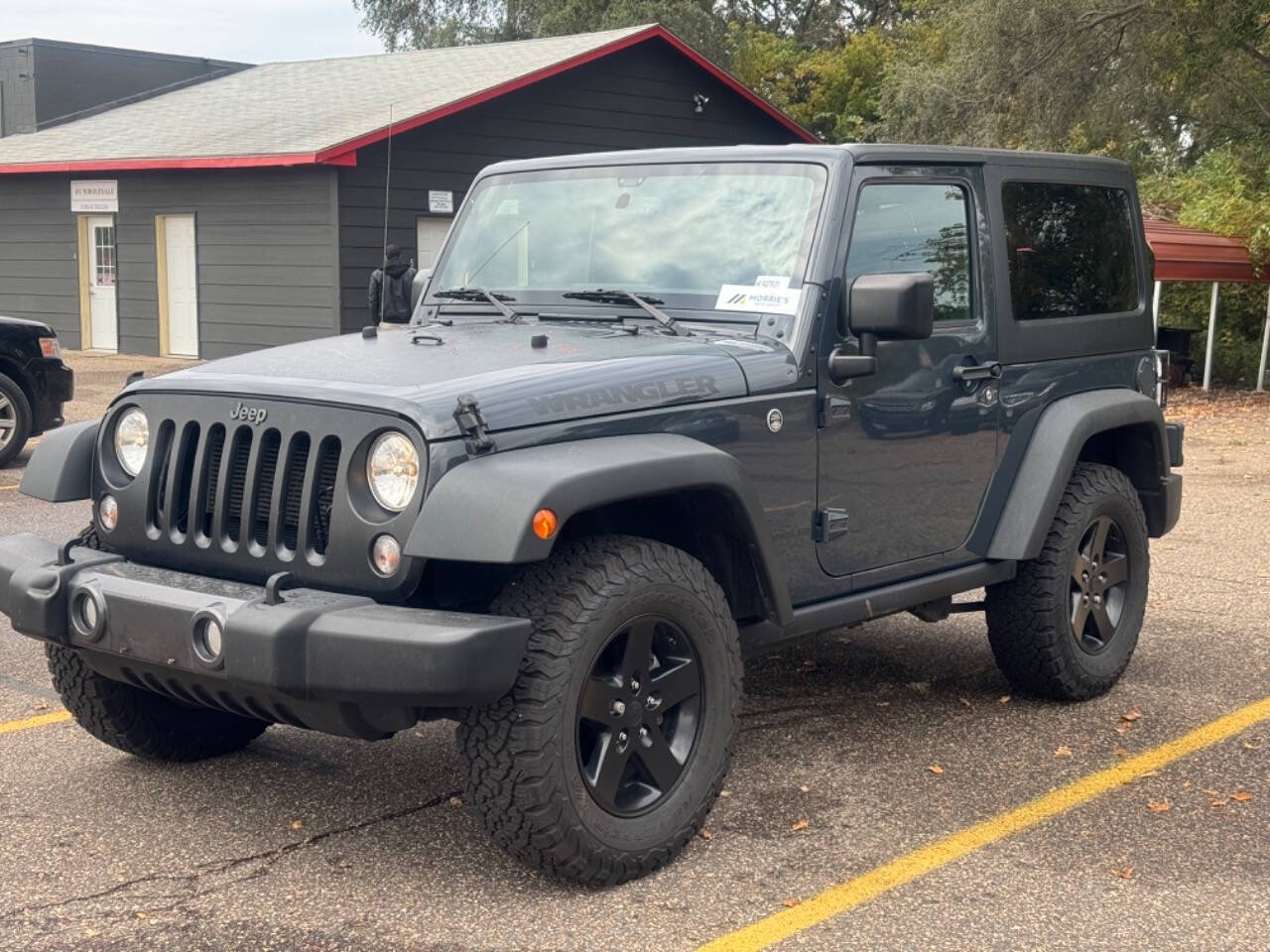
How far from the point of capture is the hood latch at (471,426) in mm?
3842

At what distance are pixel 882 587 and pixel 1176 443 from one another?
6.60 feet

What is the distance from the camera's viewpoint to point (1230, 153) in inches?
936

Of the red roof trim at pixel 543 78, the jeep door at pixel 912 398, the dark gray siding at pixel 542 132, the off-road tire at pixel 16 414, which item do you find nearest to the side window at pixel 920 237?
the jeep door at pixel 912 398

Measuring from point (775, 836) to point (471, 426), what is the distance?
1.46 m

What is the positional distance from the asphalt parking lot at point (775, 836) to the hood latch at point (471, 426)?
1105 millimetres

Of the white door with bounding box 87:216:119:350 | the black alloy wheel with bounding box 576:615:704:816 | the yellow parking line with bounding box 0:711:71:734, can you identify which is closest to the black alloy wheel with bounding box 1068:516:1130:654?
the black alloy wheel with bounding box 576:615:704:816

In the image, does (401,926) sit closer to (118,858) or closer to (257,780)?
(118,858)

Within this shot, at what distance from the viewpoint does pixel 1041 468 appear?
17.9ft

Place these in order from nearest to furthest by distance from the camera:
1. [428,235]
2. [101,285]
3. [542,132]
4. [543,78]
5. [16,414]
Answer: [16,414], [428,235], [543,78], [542,132], [101,285]

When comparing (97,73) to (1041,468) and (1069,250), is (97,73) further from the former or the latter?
(1041,468)

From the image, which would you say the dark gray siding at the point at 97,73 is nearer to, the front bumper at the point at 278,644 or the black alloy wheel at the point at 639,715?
the front bumper at the point at 278,644

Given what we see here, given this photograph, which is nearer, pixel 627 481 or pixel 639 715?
pixel 627 481

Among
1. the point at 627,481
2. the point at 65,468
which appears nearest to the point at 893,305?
the point at 627,481

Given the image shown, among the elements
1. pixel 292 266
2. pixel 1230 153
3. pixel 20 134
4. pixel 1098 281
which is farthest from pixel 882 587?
pixel 20 134
